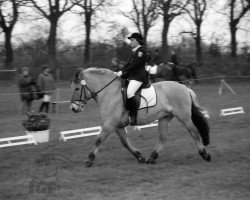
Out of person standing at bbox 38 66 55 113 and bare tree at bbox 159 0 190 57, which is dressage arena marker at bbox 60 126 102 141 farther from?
bare tree at bbox 159 0 190 57

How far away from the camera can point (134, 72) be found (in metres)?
7.53

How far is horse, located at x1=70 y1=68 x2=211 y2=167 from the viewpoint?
24.3ft

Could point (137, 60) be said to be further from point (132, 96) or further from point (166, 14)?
point (166, 14)

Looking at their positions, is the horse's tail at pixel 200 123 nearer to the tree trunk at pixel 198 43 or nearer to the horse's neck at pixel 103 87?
the horse's neck at pixel 103 87

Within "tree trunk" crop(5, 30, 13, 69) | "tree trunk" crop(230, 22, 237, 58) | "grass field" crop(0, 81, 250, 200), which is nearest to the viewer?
"grass field" crop(0, 81, 250, 200)

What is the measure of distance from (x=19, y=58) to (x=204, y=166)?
25.5m

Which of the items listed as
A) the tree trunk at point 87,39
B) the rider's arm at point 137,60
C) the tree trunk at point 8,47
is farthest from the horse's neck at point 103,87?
the tree trunk at point 87,39

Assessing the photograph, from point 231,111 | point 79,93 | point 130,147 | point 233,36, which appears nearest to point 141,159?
→ point 130,147

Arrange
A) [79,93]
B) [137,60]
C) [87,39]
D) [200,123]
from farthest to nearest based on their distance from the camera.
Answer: [87,39] → [200,123] → [79,93] → [137,60]

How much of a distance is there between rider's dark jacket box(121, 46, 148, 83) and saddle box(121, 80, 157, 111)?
0.47ft

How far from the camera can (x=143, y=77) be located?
755cm

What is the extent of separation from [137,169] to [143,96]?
1283mm

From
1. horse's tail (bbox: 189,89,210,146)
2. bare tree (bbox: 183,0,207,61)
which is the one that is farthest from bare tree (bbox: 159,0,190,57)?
horse's tail (bbox: 189,89,210,146)

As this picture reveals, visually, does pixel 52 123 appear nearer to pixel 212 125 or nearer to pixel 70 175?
pixel 212 125
